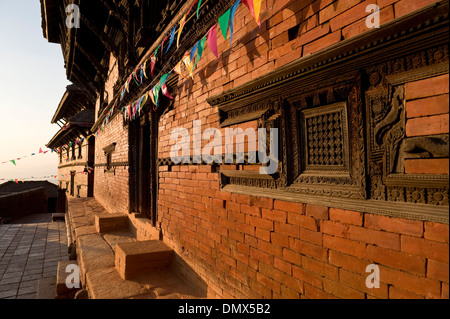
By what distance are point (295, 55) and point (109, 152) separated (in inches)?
308

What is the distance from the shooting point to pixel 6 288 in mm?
5309

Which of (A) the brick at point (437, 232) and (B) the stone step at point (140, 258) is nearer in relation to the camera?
(A) the brick at point (437, 232)

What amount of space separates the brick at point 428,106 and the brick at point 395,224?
1.74 ft

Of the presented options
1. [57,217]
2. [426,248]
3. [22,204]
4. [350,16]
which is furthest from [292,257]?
[22,204]

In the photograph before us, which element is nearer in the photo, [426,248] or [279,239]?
[426,248]

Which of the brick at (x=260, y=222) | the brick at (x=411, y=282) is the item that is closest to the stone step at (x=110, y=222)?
the brick at (x=260, y=222)

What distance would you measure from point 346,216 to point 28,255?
368 inches

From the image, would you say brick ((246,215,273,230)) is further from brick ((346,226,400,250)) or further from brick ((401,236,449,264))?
brick ((401,236,449,264))

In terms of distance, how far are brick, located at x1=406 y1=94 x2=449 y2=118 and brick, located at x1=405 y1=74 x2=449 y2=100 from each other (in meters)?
0.02

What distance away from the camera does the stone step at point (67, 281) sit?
4.52 m

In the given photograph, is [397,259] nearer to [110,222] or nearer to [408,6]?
[408,6]

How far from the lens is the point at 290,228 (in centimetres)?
184

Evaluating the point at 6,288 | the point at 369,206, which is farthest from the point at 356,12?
the point at 6,288

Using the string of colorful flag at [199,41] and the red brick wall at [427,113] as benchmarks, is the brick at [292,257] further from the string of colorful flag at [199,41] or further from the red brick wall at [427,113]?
the string of colorful flag at [199,41]
